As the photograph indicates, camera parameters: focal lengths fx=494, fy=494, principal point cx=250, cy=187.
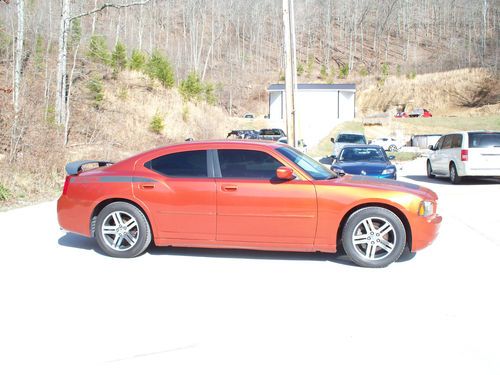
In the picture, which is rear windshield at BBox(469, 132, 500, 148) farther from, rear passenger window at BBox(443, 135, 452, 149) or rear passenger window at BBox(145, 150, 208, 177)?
rear passenger window at BBox(145, 150, 208, 177)

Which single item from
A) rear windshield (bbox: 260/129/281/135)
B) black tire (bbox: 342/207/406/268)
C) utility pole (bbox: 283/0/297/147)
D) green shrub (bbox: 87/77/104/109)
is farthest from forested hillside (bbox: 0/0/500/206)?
black tire (bbox: 342/207/406/268)

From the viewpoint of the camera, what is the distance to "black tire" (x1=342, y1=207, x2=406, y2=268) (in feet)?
18.9

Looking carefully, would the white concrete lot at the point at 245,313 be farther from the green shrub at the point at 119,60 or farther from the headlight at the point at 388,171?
the green shrub at the point at 119,60

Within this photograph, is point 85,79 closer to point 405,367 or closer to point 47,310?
point 47,310

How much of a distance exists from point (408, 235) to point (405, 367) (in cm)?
267

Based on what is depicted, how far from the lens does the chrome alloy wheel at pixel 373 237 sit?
18.9ft

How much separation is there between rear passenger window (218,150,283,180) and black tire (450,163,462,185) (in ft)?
35.9

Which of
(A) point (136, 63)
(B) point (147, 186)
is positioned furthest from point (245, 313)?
(A) point (136, 63)

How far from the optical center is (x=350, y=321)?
419 centimetres

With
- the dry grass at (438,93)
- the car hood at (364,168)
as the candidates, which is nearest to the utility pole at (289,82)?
the car hood at (364,168)

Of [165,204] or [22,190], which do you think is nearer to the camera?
[165,204]

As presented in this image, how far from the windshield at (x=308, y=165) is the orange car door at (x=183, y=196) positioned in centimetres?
102

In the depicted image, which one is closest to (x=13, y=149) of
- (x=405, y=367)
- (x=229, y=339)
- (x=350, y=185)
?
(x=350, y=185)

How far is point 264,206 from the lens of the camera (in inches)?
231
